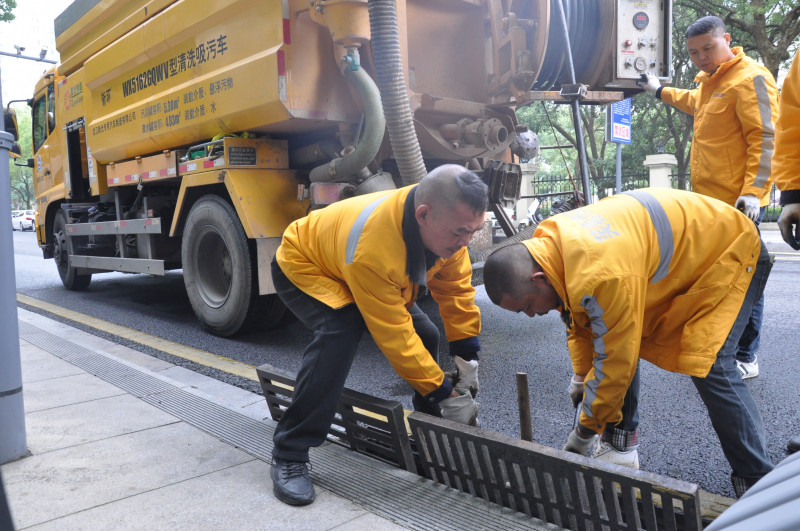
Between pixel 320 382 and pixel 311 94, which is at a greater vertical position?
pixel 311 94

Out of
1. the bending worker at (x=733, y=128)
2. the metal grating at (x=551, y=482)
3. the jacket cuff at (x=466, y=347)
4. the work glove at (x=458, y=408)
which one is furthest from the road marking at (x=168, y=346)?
the bending worker at (x=733, y=128)

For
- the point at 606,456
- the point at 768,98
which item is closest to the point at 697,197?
the point at 606,456

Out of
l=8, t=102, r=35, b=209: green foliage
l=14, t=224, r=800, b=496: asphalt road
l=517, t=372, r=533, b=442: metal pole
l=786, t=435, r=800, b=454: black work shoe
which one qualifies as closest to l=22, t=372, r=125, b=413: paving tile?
l=14, t=224, r=800, b=496: asphalt road

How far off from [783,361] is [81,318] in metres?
6.21

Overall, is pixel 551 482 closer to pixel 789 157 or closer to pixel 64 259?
pixel 789 157

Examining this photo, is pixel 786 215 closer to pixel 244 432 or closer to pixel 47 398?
pixel 244 432

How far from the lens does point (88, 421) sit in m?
3.05

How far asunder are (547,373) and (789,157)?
196 cm

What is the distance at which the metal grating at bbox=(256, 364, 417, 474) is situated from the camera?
96.1 inches

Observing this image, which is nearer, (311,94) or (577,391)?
(577,391)

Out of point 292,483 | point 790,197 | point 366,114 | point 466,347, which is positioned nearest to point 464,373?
point 466,347

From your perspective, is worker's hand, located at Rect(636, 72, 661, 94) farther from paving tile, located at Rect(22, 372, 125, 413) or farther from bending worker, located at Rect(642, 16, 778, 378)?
paving tile, located at Rect(22, 372, 125, 413)

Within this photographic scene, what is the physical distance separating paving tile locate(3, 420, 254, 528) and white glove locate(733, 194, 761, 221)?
107 inches

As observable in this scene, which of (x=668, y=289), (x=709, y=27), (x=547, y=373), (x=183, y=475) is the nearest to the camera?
(x=668, y=289)
